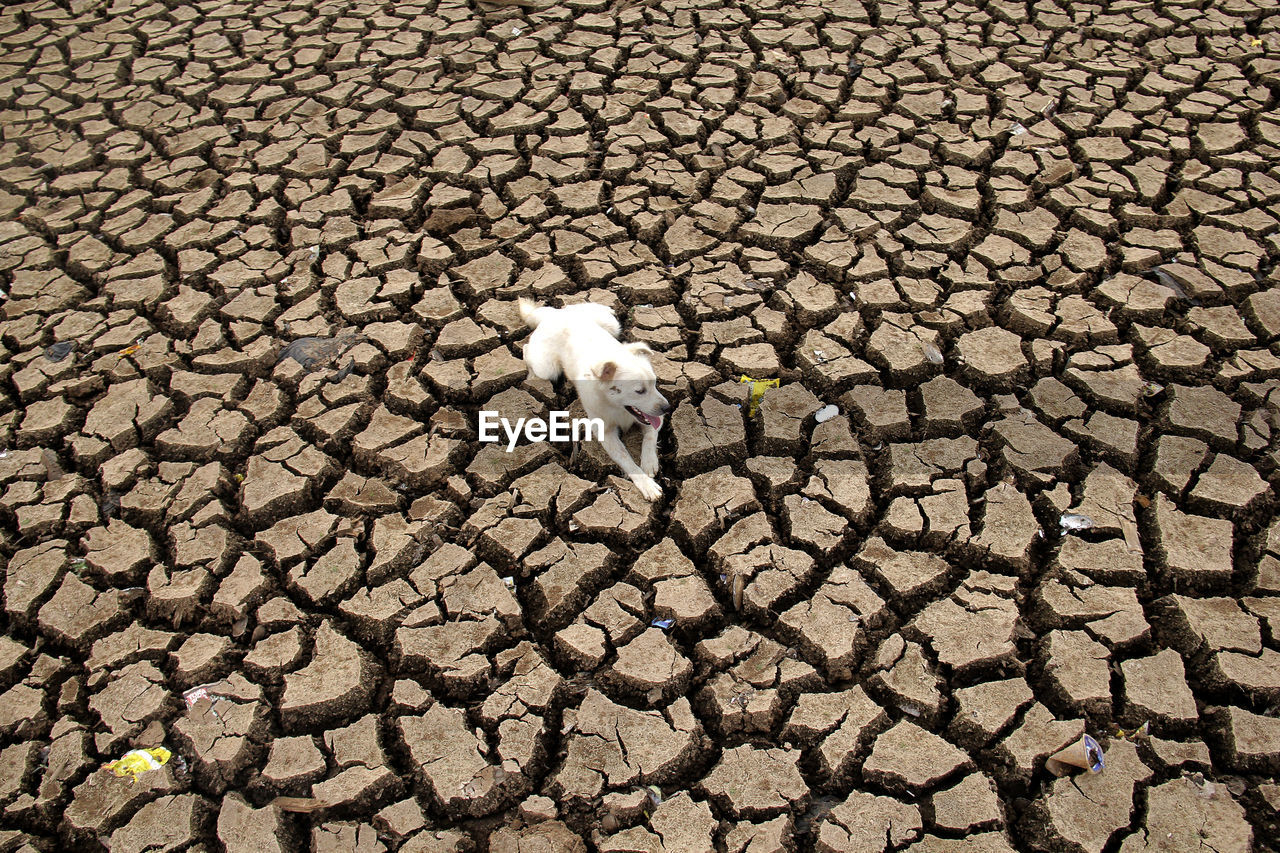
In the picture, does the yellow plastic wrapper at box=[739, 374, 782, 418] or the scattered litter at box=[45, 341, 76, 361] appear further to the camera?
the scattered litter at box=[45, 341, 76, 361]

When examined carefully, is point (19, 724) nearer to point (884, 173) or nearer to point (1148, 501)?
point (1148, 501)

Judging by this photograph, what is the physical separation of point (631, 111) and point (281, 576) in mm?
3423

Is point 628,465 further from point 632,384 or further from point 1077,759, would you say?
point 1077,759

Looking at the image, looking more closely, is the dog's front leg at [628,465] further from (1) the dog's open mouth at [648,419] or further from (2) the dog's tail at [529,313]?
(2) the dog's tail at [529,313]

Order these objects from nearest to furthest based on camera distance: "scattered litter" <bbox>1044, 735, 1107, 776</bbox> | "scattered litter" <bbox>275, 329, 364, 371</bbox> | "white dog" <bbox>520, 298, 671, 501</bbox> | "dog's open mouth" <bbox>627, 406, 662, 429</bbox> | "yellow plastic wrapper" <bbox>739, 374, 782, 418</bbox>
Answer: "scattered litter" <bbox>1044, 735, 1107, 776</bbox> < "white dog" <bbox>520, 298, 671, 501</bbox> < "dog's open mouth" <bbox>627, 406, 662, 429</bbox> < "yellow plastic wrapper" <bbox>739, 374, 782, 418</bbox> < "scattered litter" <bbox>275, 329, 364, 371</bbox>

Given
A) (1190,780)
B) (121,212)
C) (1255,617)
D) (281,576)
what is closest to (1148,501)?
(1255,617)

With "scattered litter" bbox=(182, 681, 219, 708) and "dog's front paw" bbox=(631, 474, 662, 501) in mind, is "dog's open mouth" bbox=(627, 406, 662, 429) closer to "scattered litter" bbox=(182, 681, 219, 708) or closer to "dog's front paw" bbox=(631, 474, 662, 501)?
"dog's front paw" bbox=(631, 474, 662, 501)

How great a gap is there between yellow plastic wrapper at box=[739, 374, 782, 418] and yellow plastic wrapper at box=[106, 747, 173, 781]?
2.35 meters

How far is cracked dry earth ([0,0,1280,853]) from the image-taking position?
2357mm

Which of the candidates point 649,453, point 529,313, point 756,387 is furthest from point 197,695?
point 756,387

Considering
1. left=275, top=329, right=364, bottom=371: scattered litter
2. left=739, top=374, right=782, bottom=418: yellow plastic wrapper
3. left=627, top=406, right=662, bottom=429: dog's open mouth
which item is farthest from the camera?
left=275, top=329, right=364, bottom=371: scattered litter

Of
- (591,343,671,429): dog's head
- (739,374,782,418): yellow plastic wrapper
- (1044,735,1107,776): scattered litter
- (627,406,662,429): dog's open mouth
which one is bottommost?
(1044,735,1107,776): scattered litter

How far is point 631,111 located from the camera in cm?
491

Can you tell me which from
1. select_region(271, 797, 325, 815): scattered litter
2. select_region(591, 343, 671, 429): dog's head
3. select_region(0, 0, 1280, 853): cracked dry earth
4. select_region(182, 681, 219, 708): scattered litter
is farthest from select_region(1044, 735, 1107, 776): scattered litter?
select_region(182, 681, 219, 708): scattered litter
